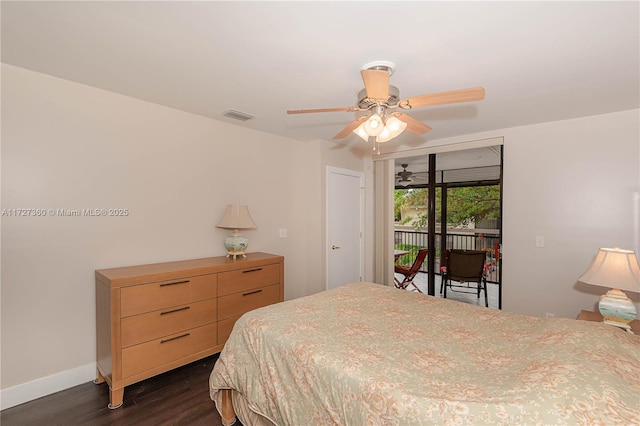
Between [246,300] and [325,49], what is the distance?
232 centimetres

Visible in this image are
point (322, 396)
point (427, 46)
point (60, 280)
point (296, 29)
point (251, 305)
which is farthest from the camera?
point (251, 305)

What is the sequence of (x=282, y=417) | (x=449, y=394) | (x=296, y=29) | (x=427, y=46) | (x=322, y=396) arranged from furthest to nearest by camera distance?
(x=427, y=46), (x=296, y=29), (x=282, y=417), (x=322, y=396), (x=449, y=394)

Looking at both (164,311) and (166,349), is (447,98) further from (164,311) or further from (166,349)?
(166,349)

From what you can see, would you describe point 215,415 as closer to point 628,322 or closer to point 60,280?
point 60,280

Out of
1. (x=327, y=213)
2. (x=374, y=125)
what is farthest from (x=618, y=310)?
(x=327, y=213)

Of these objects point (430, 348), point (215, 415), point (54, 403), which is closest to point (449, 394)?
point (430, 348)

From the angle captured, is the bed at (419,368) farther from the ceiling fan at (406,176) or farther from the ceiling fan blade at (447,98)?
the ceiling fan at (406,176)

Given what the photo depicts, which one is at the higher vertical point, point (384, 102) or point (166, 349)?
point (384, 102)

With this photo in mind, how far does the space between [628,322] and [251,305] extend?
3.03 metres

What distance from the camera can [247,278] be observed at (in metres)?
3.01

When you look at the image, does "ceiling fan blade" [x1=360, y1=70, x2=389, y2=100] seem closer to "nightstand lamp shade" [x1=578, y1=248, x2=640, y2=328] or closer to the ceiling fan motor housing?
the ceiling fan motor housing

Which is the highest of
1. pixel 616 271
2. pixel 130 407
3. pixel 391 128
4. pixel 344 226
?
pixel 391 128

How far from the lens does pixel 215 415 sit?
2119 mm

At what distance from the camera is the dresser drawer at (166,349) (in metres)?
2.25
